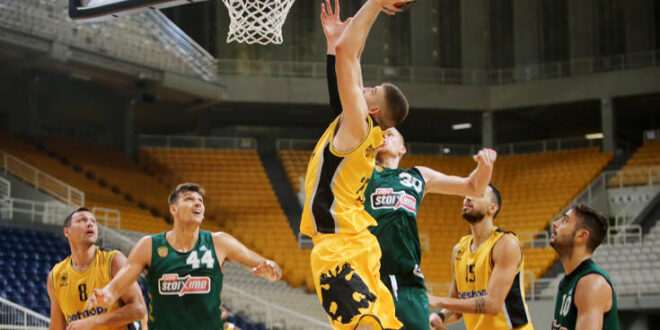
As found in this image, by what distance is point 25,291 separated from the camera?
17859 millimetres

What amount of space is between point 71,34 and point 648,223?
46.6 feet

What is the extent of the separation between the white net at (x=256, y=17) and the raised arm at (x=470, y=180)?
4.82 m

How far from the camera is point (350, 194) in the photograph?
18.7ft

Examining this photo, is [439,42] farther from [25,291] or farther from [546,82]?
[25,291]

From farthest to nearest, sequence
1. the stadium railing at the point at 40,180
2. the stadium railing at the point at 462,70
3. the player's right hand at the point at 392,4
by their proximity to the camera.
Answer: the stadium railing at the point at 462,70
the stadium railing at the point at 40,180
the player's right hand at the point at 392,4

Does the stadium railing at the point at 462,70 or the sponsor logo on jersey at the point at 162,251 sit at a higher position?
the stadium railing at the point at 462,70

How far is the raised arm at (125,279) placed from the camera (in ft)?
22.4

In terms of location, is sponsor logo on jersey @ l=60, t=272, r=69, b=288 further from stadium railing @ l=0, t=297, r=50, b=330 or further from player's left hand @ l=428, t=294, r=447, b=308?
stadium railing @ l=0, t=297, r=50, b=330

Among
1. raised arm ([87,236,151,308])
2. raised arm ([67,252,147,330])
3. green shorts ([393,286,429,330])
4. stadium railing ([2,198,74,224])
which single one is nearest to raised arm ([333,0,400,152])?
green shorts ([393,286,429,330])

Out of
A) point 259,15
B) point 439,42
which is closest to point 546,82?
point 439,42

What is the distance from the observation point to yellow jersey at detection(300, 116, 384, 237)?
564 cm

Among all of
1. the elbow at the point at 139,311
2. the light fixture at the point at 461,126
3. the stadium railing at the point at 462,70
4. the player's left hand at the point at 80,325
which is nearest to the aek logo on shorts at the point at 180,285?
the elbow at the point at 139,311

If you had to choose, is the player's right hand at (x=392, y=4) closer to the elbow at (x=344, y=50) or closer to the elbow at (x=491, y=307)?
the elbow at (x=344, y=50)

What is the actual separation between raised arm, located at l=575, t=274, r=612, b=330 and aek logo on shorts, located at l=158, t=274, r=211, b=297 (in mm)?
2757
